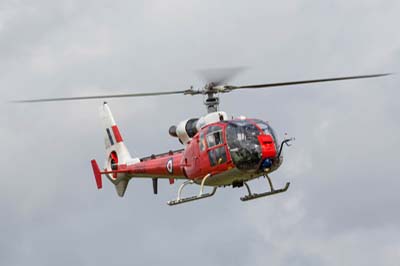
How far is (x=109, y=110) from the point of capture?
204 ft

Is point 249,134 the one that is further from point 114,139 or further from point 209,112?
point 114,139

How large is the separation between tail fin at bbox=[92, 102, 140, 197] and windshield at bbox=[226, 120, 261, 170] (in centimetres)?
1026

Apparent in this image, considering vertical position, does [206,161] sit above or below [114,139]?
below

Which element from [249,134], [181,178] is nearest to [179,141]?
[181,178]

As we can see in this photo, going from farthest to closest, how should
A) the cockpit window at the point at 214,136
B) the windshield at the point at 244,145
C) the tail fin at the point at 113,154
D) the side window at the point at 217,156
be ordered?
1. the tail fin at the point at 113,154
2. the cockpit window at the point at 214,136
3. the side window at the point at 217,156
4. the windshield at the point at 244,145

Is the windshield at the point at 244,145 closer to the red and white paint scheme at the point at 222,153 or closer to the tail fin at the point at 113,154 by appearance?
the red and white paint scheme at the point at 222,153

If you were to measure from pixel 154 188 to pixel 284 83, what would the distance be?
32.7ft

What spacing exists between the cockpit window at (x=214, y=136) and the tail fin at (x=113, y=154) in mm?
9108

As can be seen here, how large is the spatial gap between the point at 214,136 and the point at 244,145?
1.59m

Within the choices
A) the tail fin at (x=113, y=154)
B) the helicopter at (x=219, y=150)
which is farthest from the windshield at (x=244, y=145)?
the tail fin at (x=113, y=154)

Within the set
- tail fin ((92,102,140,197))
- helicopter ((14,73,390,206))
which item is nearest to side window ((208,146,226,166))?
helicopter ((14,73,390,206))

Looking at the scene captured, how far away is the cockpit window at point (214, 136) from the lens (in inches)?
1877

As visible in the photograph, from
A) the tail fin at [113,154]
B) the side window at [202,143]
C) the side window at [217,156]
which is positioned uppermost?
the tail fin at [113,154]

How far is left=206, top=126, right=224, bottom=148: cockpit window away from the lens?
4769cm
